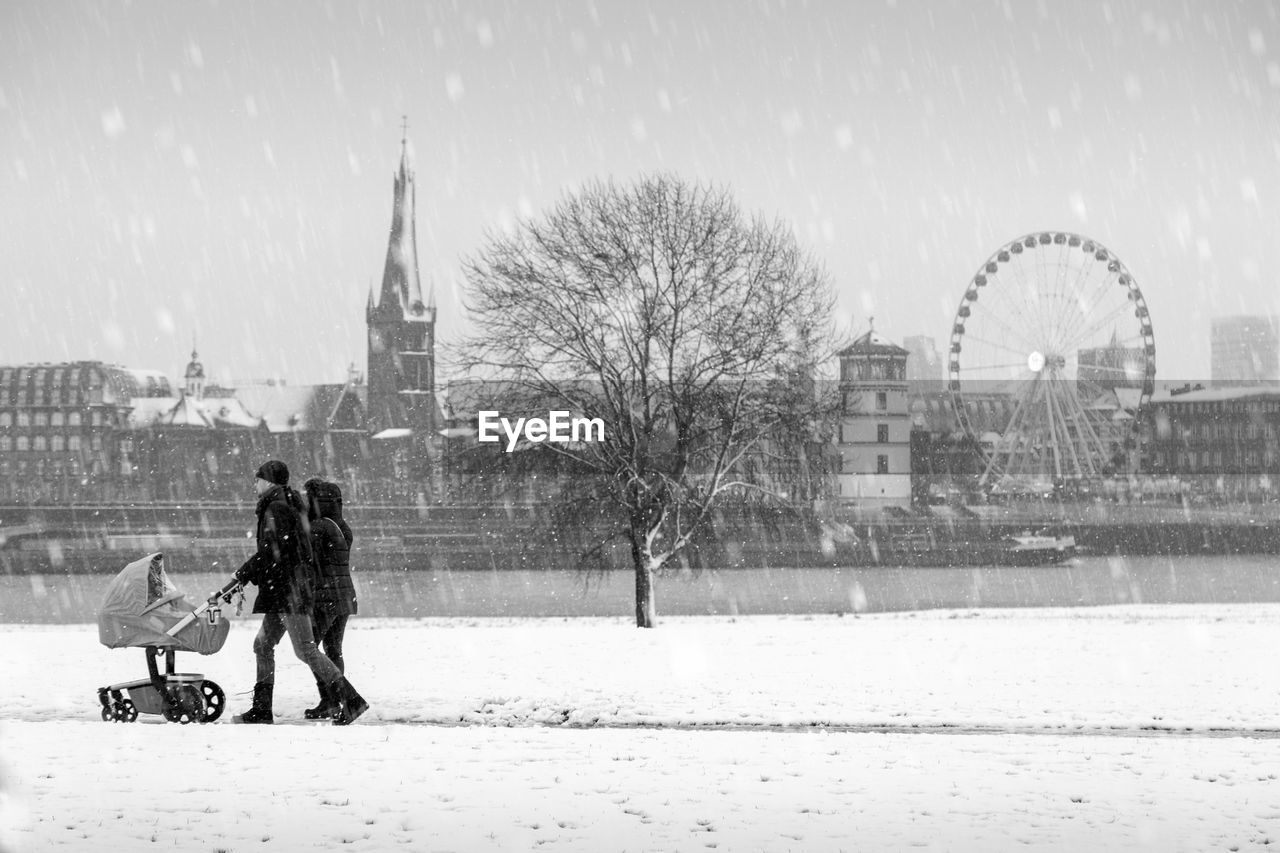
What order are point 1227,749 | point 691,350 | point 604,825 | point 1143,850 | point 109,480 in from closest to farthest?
point 1143,850
point 604,825
point 1227,749
point 691,350
point 109,480

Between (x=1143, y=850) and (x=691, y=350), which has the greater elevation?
(x=691, y=350)

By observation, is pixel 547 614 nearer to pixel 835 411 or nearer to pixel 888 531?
pixel 835 411

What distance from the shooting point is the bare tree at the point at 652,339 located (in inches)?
849

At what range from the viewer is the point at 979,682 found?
11625 millimetres

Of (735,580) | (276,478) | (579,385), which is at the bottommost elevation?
(735,580)

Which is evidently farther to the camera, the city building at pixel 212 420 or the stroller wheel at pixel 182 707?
the city building at pixel 212 420

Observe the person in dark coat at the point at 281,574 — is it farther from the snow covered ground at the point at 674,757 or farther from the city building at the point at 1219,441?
the city building at the point at 1219,441

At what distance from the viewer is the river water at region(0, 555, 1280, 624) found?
3634cm

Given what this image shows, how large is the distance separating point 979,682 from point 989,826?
236 inches

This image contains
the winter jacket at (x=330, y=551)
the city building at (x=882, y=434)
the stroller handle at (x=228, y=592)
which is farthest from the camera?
the city building at (x=882, y=434)

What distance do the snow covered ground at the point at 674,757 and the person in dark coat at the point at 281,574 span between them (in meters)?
0.52

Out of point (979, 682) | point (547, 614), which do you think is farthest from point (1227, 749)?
point (547, 614)
